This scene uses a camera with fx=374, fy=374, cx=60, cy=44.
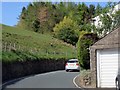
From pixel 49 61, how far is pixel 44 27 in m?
48.8

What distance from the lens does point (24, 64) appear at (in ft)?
118

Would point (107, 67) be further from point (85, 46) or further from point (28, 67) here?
point (28, 67)

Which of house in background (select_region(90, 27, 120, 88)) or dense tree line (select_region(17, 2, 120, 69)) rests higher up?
dense tree line (select_region(17, 2, 120, 69))

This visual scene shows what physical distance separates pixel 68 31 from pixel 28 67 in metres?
43.8

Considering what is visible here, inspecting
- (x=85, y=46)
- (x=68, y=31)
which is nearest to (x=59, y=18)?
(x=68, y=31)

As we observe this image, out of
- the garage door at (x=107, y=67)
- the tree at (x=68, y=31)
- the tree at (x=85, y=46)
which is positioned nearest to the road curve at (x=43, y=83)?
the tree at (x=85, y=46)

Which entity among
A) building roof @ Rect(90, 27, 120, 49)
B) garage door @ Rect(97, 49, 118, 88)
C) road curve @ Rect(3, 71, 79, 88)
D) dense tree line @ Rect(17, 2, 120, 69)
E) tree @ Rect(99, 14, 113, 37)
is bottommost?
road curve @ Rect(3, 71, 79, 88)

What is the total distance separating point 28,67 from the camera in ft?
122

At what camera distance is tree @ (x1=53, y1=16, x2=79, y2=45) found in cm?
7925

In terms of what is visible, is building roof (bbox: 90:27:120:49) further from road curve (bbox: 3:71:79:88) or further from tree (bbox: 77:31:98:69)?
tree (bbox: 77:31:98:69)

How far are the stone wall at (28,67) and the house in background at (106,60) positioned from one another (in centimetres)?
833

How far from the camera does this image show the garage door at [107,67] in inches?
904

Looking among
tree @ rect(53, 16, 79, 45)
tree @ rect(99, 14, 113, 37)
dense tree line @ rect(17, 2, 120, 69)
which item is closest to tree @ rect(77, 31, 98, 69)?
tree @ rect(99, 14, 113, 37)

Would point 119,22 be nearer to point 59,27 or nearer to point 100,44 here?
point 100,44
